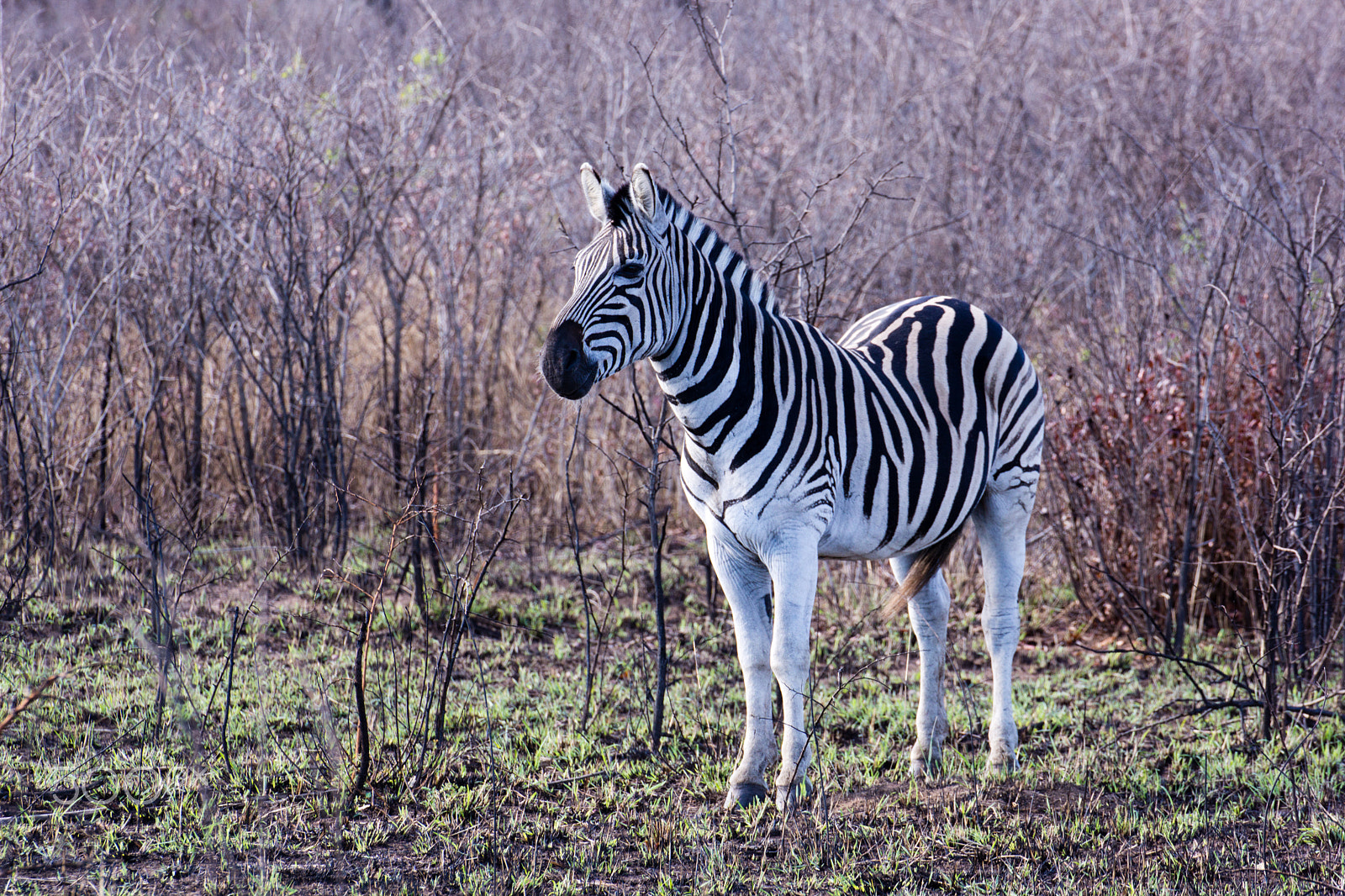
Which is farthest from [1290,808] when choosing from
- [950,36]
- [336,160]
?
[950,36]

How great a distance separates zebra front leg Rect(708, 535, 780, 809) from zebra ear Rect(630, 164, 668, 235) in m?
1.09

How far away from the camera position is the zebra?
3.62 metres

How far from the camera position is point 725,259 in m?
3.95

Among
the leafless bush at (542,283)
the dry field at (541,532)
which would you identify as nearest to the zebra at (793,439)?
the dry field at (541,532)

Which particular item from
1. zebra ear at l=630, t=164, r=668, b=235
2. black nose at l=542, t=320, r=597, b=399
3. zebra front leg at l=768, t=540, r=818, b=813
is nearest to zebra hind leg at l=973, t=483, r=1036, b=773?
zebra front leg at l=768, t=540, r=818, b=813

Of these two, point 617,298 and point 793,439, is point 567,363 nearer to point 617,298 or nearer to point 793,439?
point 617,298

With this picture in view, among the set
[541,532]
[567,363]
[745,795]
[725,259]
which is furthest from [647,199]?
[541,532]

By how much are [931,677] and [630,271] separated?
2.05 metres

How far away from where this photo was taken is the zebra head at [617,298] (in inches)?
134

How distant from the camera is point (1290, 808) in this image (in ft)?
13.4

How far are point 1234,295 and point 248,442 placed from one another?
551cm

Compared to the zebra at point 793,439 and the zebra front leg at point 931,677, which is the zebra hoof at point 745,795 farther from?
the zebra front leg at point 931,677

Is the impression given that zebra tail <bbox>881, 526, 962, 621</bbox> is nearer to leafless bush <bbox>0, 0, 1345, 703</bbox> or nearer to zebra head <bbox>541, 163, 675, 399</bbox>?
leafless bush <bbox>0, 0, 1345, 703</bbox>

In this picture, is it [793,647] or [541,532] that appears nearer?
[793,647]
